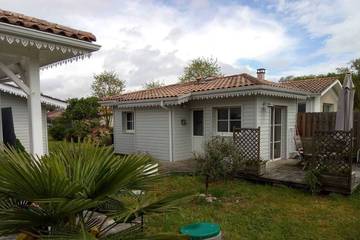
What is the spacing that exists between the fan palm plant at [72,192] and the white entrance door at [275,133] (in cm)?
959

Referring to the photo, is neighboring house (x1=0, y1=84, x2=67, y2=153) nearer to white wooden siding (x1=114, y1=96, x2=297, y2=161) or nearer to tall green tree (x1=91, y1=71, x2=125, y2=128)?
white wooden siding (x1=114, y1=96, x2=297, y2=161)

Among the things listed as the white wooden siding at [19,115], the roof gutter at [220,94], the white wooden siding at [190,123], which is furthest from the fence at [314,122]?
the white wooden siding at [19,115]

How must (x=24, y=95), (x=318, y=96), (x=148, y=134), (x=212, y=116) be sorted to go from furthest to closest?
1. (x=318, y=96)
2. (x=148, y=134)
3. (x=24, y=95)
4. (x=212, y=116)

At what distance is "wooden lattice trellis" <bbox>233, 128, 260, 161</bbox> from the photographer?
354 inches

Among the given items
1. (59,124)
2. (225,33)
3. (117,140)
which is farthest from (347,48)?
(59,124)

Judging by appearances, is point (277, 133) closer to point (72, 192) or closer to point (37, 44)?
point (37, 44)

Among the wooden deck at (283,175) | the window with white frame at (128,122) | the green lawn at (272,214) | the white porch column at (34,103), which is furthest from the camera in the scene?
the window with white frame at (128,122)

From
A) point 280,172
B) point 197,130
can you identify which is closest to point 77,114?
point 197,130

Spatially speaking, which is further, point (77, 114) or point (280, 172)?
point (77, 114)

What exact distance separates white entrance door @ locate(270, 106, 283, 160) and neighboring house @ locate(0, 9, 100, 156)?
28.3ft

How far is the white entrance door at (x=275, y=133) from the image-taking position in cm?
1133

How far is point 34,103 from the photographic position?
14.6 feet

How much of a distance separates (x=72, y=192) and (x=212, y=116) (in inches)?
396

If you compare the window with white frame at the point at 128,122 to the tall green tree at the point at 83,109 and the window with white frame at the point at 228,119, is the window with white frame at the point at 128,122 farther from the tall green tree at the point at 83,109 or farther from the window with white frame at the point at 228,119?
the tall green tree at the point at 83,109
